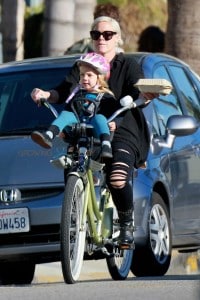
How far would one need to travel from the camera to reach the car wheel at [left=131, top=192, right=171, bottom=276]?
1139 cm

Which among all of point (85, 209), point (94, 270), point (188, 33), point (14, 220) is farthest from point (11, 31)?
point (85, 209)

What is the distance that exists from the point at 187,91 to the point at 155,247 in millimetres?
2016

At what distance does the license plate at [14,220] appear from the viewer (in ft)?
35.7

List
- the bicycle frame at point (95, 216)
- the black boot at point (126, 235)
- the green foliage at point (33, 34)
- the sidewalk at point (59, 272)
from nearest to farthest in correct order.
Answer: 1. the bicycle frame at point (95, 216)
2. the black boot at point (126, 235)
3. the sidewalk at point (59, 272)
4. the green foliage at point (33, 34)

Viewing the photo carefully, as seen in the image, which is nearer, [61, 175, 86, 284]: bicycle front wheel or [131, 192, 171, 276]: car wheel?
[61, 175, 86, 284]: bicycle front wheel

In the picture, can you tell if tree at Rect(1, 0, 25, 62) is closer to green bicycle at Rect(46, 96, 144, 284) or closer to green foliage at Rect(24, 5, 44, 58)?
green foliage at Rect(24, 5, 44, 58)

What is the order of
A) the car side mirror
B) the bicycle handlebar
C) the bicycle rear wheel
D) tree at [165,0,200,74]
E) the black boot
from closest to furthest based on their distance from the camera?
the bicycle handlebar → the black boot → the bicycle rear wheel → the car side mirror → tree at [165,0,200,74]

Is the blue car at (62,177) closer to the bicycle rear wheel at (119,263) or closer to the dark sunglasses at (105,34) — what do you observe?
the bicycle rear wheel at (119,263)

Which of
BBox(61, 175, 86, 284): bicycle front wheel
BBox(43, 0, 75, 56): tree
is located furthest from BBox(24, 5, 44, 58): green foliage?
BBox(61, 175, 86, 284): bicycle front wheel

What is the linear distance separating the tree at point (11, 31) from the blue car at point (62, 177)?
7935 mm

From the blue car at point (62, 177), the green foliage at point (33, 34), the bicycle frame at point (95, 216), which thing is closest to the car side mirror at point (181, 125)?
the blue car at point (62, 177)

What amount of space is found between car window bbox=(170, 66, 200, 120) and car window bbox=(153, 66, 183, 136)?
22 cm

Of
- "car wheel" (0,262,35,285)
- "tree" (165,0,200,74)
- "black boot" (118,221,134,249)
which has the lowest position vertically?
"car wheel" (0,262,35,285)

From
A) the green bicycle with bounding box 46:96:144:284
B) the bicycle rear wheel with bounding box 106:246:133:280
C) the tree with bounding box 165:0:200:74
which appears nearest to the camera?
the green bicycle with bounding box 46:96:144:284
